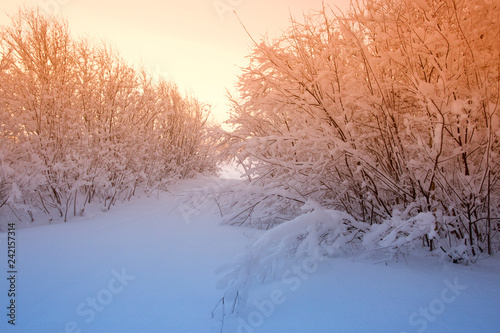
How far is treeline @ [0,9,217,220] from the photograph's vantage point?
427 centimetres

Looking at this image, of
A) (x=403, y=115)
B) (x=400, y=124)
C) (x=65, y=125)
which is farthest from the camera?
(x=65, y=125)

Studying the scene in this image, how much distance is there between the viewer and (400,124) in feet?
7.25

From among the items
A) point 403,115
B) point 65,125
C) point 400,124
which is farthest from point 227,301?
point 65,125

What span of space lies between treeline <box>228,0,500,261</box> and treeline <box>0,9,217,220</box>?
1760 millimetres

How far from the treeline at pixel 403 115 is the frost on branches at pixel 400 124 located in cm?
1

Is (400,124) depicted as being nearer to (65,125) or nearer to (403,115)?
(403,115)

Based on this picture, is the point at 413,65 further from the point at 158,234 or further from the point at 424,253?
the point at 158,234

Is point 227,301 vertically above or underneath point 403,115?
underneath

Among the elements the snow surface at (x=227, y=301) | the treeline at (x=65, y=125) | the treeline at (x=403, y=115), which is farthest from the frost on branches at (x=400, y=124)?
the treeline at (x=65, y=125)

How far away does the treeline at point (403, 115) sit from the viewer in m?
1.75

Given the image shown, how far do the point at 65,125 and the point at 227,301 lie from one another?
4.83 metres

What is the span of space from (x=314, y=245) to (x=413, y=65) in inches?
62.7

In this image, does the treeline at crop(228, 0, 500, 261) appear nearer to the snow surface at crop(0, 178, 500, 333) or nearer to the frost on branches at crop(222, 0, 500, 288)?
the frost on branches at crop(222, 0, 500, 288)

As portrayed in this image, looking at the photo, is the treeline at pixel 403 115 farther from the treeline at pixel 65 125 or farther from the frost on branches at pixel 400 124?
the treeline at pixel 65 125
